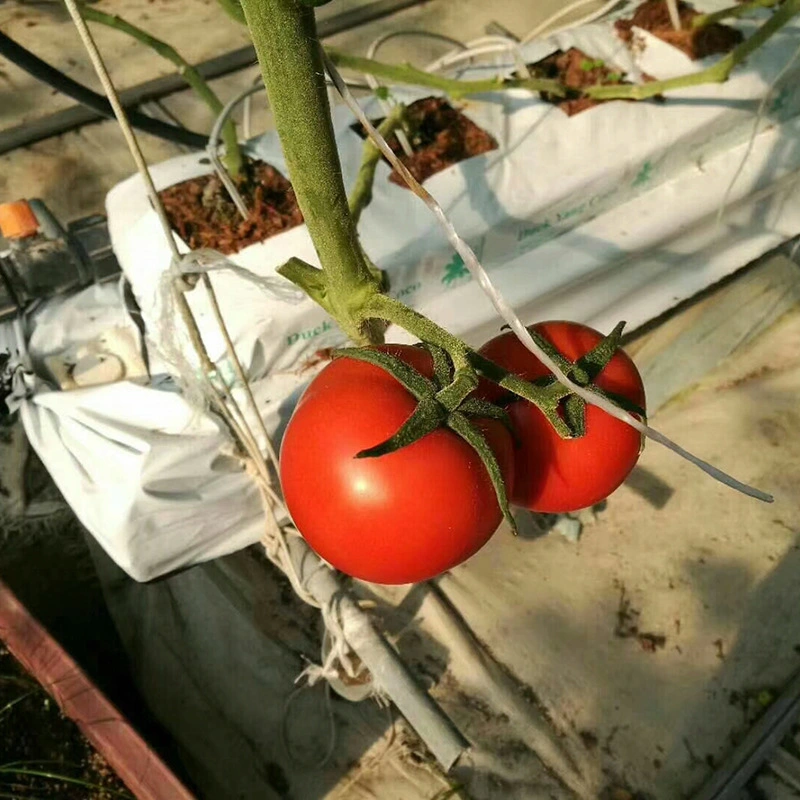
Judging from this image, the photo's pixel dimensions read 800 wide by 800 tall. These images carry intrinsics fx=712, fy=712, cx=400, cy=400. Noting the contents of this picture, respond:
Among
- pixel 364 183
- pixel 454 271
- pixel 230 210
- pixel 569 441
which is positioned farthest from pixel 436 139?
pixel 569 441

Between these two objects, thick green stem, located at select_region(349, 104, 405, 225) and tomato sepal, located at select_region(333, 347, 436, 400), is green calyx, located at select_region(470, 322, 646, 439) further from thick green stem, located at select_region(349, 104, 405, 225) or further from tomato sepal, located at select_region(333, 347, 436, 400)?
thick green stem, located at select_region(349, 104, 405, 225)

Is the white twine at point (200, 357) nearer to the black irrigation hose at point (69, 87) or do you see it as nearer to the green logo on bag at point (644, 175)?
the black irrigation hose at point (69, 87)

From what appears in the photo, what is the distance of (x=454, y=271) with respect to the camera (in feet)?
3.23

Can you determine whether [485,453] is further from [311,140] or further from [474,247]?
[474,247]

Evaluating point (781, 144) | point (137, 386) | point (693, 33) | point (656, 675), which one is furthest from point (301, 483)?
point (781, 144)

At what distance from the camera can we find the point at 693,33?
3.55ft

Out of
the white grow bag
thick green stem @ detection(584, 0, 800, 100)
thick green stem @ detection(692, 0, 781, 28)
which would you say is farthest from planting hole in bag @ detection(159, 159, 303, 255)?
thick green stem @ detection(692, 0, 781, 28)

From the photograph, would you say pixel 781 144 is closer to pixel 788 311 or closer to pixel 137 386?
pixel 788 311

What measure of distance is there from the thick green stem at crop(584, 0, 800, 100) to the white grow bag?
0.04 metres

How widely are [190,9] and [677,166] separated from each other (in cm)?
130

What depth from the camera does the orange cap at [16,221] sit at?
0.93 m

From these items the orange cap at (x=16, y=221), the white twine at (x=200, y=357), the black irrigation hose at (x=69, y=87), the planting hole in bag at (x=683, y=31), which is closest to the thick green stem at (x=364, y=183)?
the white twine at (x=200, y=357)

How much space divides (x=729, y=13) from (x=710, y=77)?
0.56ft

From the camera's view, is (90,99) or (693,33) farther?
(693,33)
